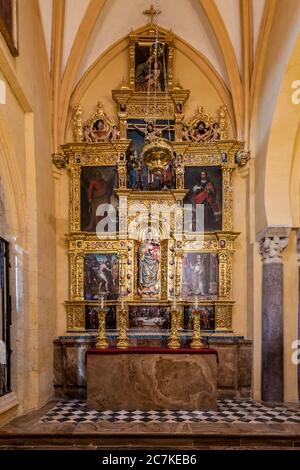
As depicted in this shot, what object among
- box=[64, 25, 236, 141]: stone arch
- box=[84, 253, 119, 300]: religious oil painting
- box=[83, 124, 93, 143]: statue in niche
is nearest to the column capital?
box=[64, 25, 236, 141]: stone arch

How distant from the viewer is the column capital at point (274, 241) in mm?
9523

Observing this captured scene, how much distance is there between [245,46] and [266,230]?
12.7ft

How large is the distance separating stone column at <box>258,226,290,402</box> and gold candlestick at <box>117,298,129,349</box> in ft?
8.81

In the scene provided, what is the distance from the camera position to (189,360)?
876 cm

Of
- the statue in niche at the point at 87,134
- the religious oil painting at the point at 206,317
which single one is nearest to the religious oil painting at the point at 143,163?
the statue in niche at the point at 87,134

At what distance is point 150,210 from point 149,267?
1.23 metres

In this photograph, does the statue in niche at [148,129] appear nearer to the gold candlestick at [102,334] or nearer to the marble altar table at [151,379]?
the gold candlestick at [102,334]

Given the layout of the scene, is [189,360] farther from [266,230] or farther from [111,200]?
[111,200]

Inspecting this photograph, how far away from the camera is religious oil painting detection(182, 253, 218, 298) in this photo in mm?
10688

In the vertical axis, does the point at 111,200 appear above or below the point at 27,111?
below

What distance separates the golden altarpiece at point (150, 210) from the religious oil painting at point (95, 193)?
0.02 m
